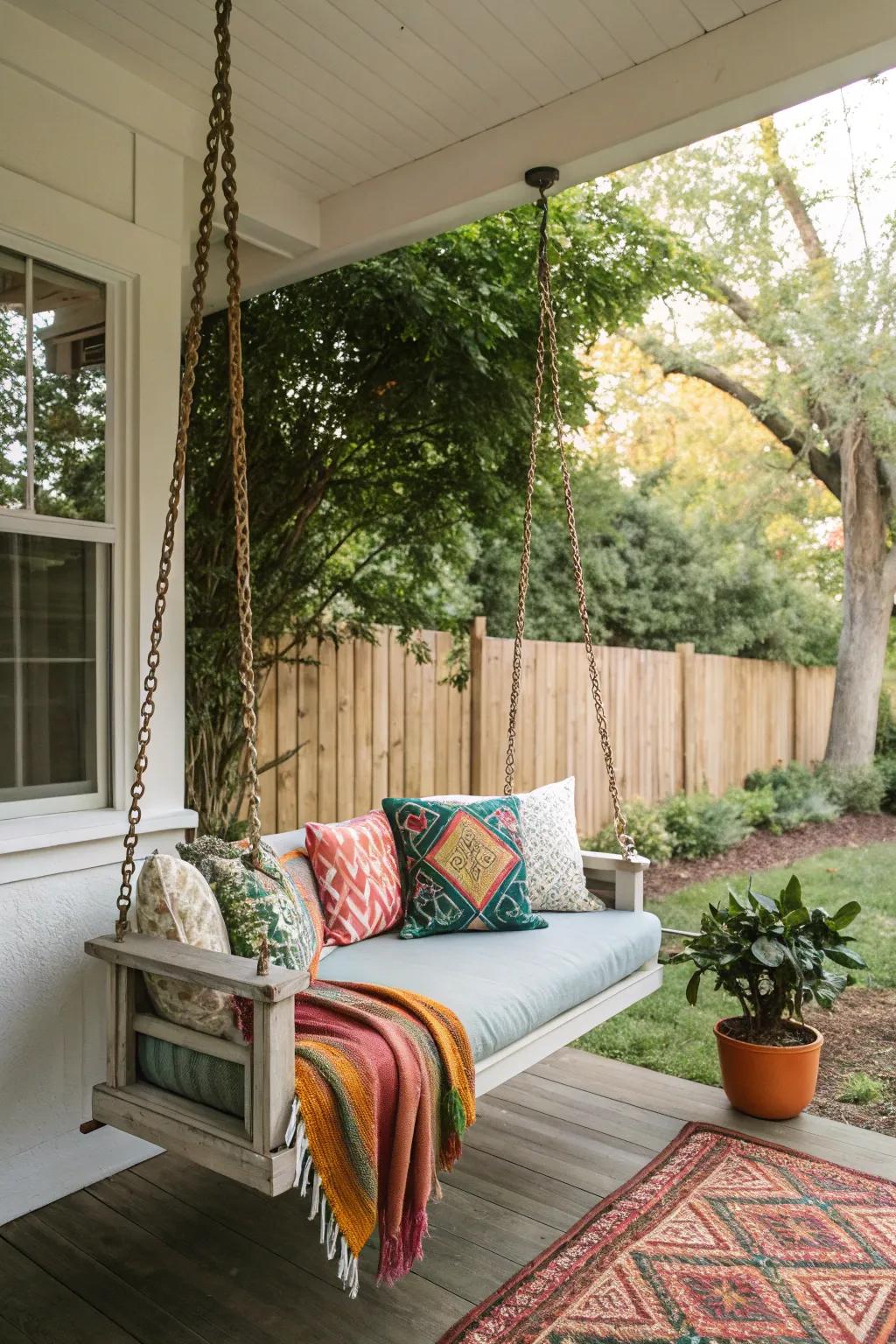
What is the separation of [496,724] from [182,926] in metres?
3.24

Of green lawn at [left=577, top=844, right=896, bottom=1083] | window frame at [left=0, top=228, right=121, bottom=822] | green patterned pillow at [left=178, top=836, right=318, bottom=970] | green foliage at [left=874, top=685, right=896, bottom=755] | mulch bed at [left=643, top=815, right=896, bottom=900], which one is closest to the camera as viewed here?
green patterned pillow at [left=178, top=836, right=318, bottom=970]

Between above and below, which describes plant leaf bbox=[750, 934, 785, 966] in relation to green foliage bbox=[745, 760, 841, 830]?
above

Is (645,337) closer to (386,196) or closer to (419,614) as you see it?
(419,614)

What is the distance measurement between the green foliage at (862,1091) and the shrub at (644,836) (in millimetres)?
2459

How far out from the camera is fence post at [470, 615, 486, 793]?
5.09 metres

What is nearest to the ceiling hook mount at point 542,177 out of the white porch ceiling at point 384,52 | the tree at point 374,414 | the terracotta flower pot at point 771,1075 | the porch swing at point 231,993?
the white porch ceiling at point 384,52

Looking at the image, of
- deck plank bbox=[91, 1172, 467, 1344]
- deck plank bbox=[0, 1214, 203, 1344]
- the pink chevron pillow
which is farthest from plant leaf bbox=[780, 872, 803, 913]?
deck plank bbox=[0, 1214, 203, 1344]

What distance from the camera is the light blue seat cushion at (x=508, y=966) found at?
7.81 feet

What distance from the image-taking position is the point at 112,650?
2707mm

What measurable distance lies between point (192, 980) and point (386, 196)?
249 centimetres

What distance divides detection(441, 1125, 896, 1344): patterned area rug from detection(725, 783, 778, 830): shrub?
183 inches

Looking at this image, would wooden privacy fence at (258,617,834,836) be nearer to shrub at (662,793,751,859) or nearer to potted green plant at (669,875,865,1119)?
shrub at (662,793,751,859)

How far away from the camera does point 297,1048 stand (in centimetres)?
195

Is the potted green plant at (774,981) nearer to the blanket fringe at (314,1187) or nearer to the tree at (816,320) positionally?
the blanket fringe at (314,1187)
